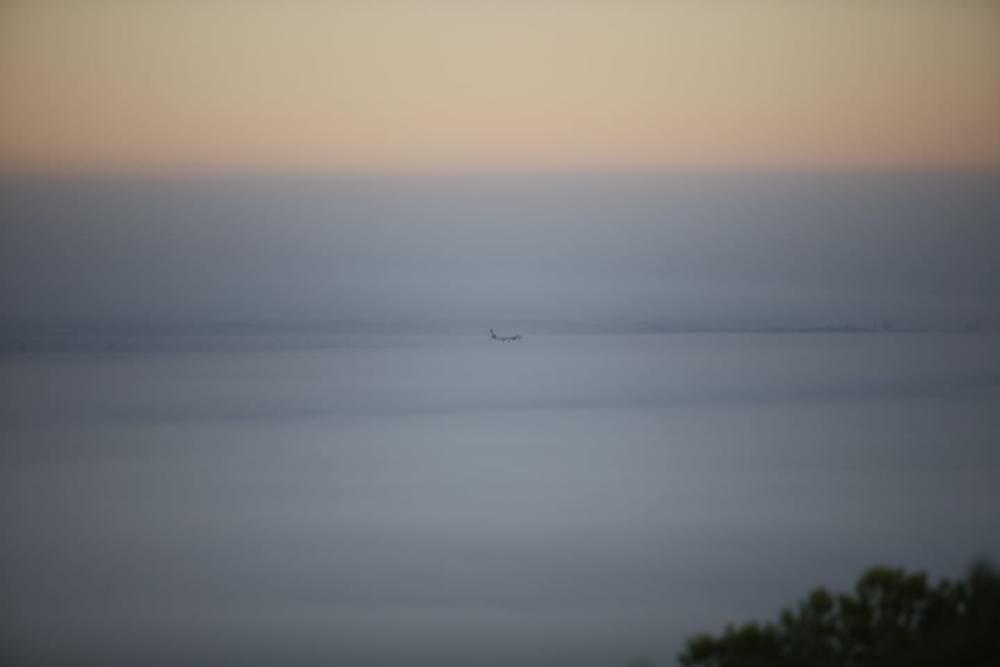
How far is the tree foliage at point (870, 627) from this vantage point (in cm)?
362

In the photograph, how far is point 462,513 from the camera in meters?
14.3

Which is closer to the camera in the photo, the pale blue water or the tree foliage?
the tree foliage

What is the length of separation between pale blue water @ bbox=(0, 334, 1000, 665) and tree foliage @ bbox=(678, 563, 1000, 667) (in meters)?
4.21

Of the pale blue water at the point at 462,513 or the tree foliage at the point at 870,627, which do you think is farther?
the pale blue water at the point at 462,513

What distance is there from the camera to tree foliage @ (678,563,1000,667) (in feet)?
11.9

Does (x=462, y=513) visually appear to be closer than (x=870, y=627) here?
No

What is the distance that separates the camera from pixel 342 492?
16.0 m

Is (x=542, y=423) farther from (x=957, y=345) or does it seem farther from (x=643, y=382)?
(x=957, y=345)

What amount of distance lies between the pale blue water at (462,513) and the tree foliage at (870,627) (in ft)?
Answer: 13.8

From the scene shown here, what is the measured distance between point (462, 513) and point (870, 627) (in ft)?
35.3

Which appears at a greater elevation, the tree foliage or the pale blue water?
the pale blue water

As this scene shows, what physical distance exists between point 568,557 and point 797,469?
7103 millimetres

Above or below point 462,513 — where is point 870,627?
below

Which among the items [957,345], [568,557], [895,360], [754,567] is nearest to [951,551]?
[754,567]
